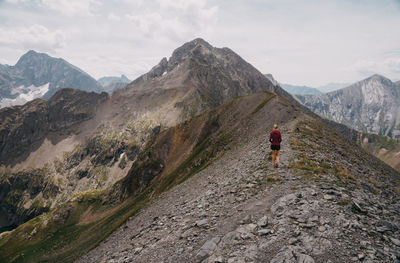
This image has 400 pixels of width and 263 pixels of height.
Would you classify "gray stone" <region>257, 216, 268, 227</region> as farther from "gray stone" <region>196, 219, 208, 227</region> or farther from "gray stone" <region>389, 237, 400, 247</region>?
"gray stone" <region>389, 237, 400, 247</region>

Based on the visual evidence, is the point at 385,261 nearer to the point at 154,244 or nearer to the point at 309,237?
the point at 309,237

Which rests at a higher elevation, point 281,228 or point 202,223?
point 281,228

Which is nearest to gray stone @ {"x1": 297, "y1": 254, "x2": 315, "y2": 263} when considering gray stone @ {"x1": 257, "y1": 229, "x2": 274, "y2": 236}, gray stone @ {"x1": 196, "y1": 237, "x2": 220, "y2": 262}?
gray stone @ {"x1": 257, "y1": 229, "x2": 274, "y2": 236}

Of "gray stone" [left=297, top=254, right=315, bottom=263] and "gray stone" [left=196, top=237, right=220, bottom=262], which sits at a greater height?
"gray stone" [left=297, top=254, right=315, bottom=263]

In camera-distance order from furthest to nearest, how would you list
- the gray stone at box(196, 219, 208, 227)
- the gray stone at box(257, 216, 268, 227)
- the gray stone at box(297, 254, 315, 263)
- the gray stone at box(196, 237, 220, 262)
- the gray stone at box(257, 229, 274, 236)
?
the gray stone at box(196, 219, 208, 227)
the gray stone at box(257, 216, 268, 227)
the gray stone at box(196, 237, 220, 262)
the gray stone at box(257, 229, 274, 236)
the gray stone at box(297, 254, 315, 263)

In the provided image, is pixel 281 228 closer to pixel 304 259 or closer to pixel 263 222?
pixel 263 222

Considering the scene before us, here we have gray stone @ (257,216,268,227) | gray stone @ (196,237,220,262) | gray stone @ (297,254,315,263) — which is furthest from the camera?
gray stone @ (257,216,268,227)

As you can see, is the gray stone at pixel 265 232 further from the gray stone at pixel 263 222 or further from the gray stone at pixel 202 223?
the gray stone at pixel 202 223

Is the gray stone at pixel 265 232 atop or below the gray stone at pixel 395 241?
atop

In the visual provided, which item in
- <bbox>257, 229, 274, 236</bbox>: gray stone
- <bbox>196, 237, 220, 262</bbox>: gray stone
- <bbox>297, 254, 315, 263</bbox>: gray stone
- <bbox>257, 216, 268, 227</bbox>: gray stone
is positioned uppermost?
<bbox>257, 216, 268, 227</bbox>: gray stone

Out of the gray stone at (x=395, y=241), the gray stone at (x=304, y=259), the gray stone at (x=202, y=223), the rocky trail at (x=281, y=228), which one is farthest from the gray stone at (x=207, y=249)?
the gray stone at (x=395, y=241)

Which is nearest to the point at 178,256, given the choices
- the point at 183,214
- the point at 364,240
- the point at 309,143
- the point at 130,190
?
the point at 183,214

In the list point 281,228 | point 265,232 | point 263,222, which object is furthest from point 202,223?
point 281,228

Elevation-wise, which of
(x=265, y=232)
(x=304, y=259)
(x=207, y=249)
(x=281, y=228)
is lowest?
(x=207, y=249)
